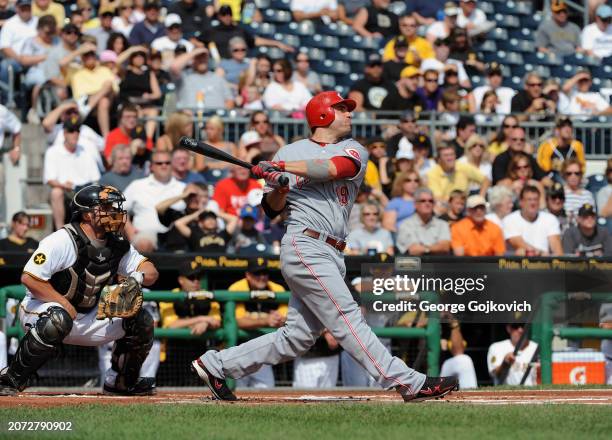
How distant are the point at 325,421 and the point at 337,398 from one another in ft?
5.17

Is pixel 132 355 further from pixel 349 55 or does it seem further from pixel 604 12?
pixel 604 12

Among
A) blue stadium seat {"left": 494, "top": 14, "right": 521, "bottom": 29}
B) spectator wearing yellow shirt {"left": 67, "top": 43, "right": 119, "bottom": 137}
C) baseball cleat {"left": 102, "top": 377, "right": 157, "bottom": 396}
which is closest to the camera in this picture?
baseball cleat {"left": 102, "top": 377, "right": 157, "bottom": 396}

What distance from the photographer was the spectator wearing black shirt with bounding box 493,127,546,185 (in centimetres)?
1470

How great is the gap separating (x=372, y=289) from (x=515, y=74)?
8.22 meters

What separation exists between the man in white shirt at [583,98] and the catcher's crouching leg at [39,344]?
9955 millimetres

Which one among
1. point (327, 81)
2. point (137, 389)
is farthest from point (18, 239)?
point (327, 81)

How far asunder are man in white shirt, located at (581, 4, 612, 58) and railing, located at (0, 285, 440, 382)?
8.82m

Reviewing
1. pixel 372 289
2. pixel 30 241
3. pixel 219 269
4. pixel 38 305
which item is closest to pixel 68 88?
pixel 30 241

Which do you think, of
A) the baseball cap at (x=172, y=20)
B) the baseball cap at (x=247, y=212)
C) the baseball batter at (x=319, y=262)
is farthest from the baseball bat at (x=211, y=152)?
the baseball cap at (x=172, y=20)

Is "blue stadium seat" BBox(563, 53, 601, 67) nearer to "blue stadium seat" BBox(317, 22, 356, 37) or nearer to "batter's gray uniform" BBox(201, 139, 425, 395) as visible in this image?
"blue stadium seat" BBox(317, 22, 356, 37)

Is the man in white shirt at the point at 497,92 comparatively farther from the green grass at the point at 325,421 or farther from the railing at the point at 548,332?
the green grass at the point at 325,421

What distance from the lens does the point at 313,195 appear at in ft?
26.7

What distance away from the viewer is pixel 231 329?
11258 mm

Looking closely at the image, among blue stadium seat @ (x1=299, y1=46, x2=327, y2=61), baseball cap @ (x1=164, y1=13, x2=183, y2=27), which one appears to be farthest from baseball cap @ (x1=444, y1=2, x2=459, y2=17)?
baseball cap @ (x1=164, y1=13, x2=183, y2=27)
